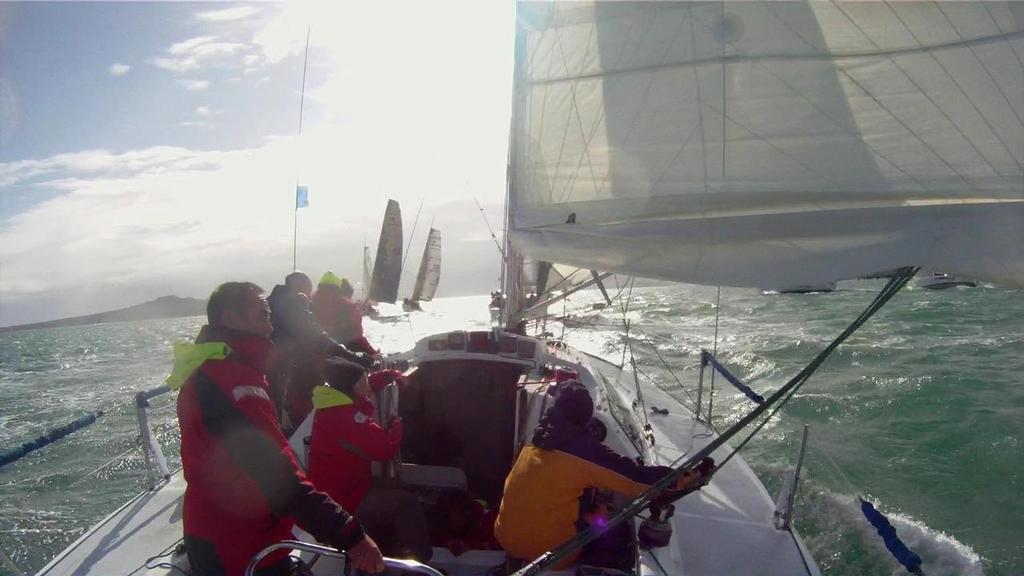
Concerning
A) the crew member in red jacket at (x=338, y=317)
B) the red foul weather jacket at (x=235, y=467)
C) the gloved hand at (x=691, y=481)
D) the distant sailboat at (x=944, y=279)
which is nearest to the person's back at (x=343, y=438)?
the red foul weather jacket at (x=235, y=467)

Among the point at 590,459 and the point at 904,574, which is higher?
the point at 590,459

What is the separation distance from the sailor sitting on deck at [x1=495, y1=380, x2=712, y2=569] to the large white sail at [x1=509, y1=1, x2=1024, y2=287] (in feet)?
2.91

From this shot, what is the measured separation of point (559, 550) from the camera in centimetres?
217

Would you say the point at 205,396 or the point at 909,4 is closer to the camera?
the point at 205,396

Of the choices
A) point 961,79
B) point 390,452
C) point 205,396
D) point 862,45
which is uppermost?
point 862,45

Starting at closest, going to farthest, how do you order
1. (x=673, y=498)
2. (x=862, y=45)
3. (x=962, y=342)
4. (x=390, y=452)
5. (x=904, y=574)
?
(x=862, y=45), (x=673, y=498), (x=390, y=452), (x=904, y=574), (x=962, y=342)

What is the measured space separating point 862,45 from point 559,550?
2.50 m

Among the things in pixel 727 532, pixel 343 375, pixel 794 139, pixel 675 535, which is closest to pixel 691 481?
pixel 675 535

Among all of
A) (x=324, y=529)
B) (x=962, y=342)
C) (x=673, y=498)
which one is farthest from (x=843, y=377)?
(x=324, y=529)

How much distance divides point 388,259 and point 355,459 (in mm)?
24046

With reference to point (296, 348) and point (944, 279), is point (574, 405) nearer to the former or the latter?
point (296, 348)

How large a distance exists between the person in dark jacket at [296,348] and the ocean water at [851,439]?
1.25m

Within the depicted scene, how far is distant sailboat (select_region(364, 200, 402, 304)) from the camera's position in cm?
2608

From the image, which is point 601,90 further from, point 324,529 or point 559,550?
point 324,529
